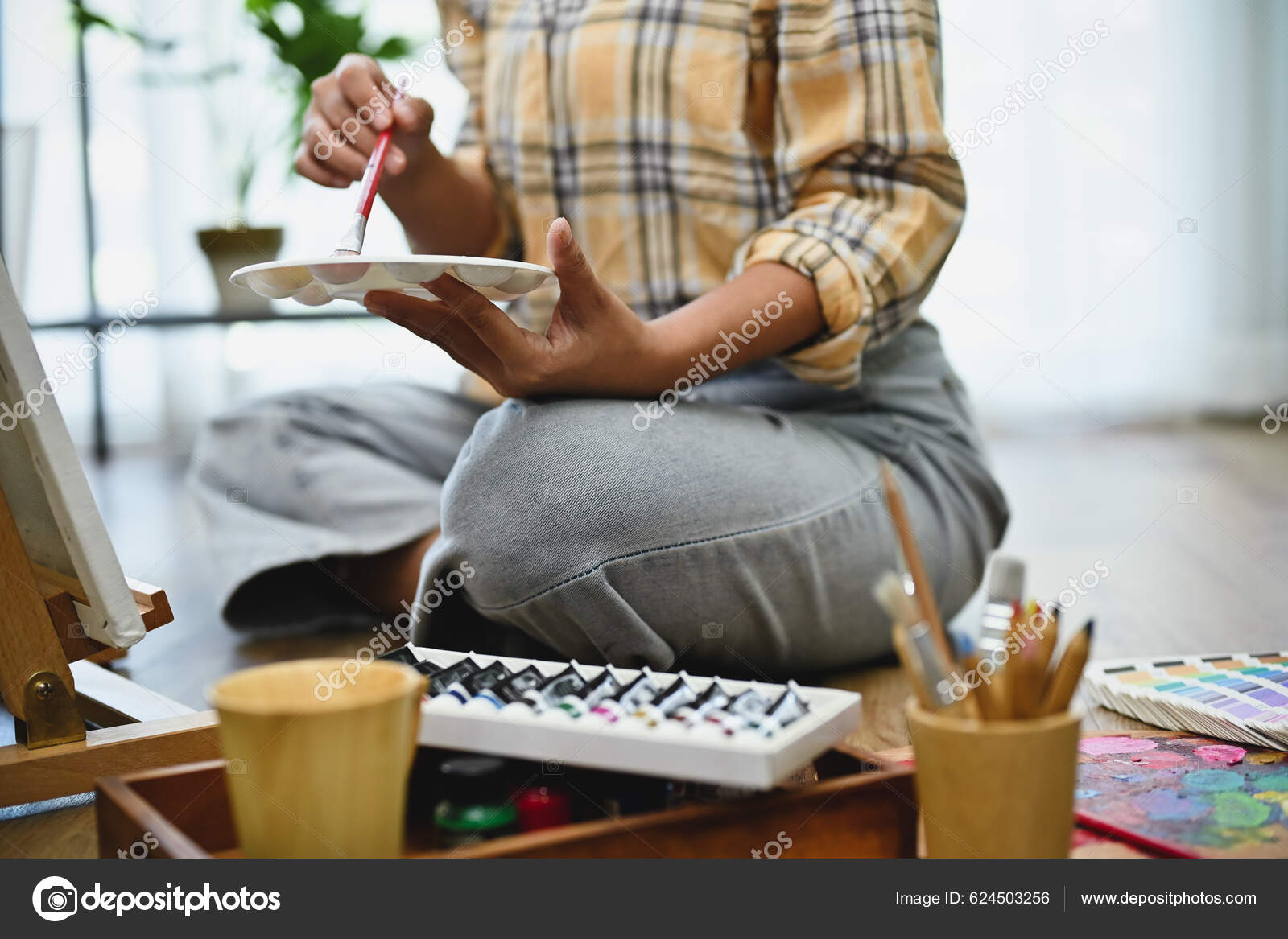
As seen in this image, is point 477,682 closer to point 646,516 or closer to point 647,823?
point 647,823

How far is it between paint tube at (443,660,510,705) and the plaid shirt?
44cm

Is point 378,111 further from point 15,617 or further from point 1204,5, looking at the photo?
point 1204,5

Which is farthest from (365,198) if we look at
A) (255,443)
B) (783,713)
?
(255,443)

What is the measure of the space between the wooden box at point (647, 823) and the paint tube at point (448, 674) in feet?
0.11

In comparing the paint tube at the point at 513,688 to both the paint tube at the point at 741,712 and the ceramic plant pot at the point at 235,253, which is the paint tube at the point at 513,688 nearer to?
the paint tube at the point at 741,712

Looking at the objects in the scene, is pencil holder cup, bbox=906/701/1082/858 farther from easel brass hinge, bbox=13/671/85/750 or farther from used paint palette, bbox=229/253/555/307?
easel brass hinge, bbox=13/671/85/750

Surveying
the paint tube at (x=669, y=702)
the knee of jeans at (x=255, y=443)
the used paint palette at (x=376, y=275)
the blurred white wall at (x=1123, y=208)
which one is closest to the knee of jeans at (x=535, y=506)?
the used paint palette at (x=376, y=275)

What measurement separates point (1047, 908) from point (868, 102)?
72 cm

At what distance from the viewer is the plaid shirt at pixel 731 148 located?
0.97 metres

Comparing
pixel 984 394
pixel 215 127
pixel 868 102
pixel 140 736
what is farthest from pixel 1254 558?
pixel 215 127

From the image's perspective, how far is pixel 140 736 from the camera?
29.2 inches

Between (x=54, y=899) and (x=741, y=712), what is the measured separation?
0.28m

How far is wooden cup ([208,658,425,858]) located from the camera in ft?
1.39

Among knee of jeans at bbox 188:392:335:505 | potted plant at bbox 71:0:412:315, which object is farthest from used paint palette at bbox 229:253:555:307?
potted plant at bbox 71:0:412:315
